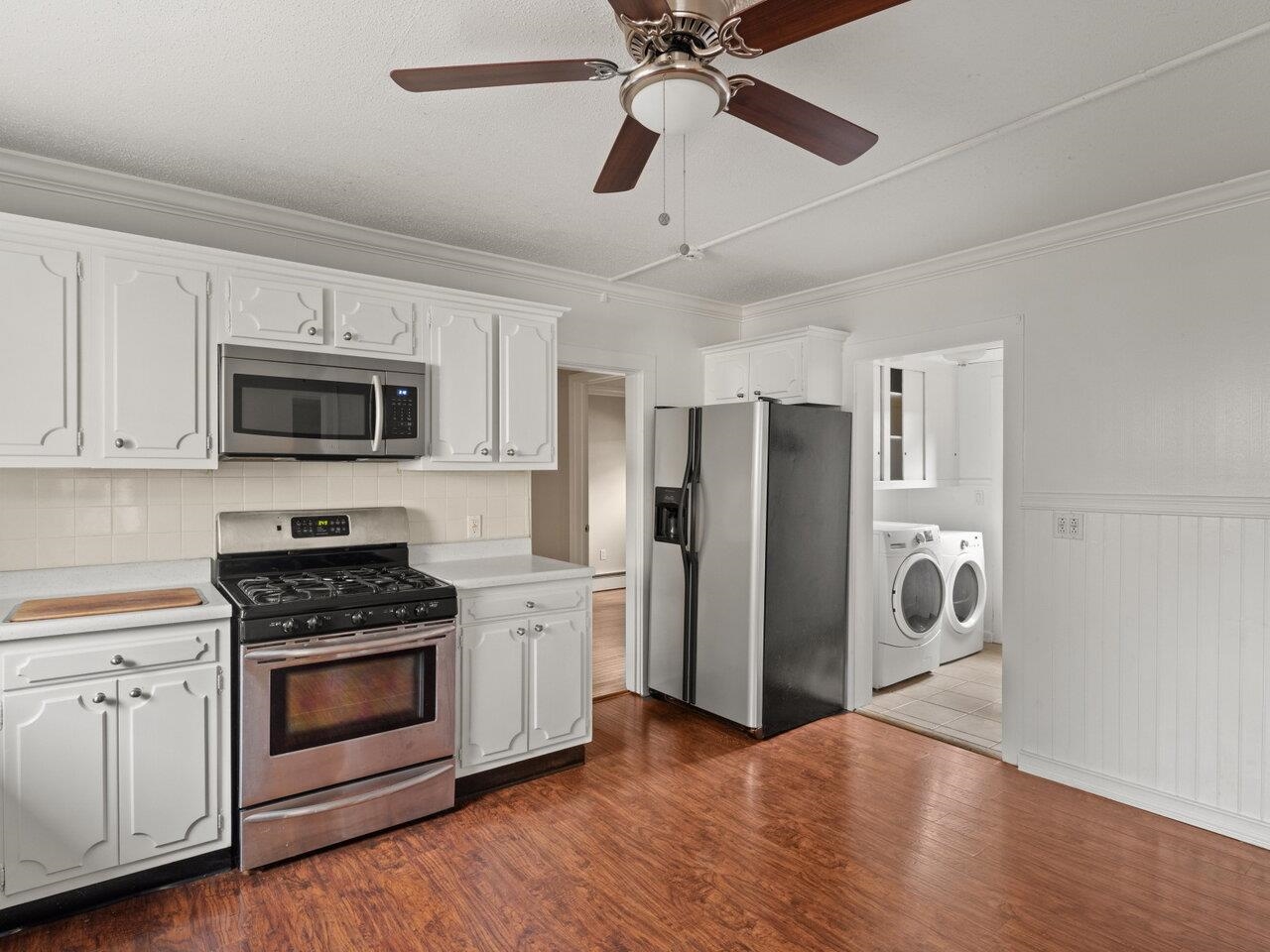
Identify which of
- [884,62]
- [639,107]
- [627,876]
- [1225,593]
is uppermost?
[884,62]

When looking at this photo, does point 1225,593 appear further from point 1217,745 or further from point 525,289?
point 525,289

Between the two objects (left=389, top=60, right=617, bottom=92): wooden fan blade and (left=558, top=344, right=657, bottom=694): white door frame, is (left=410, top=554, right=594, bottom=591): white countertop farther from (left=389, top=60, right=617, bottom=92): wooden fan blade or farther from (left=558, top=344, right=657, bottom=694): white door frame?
(left=389, top=60, right=617, bottom=92): wooden fan blade

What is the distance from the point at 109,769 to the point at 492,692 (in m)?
1.33

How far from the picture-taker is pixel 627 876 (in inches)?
97.3

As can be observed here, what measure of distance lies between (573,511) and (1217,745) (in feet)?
17.0

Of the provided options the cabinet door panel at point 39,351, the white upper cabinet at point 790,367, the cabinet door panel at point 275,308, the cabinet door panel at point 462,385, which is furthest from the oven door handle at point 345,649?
the white upper cabinet at point 790,367

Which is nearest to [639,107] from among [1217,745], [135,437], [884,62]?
[884,62]

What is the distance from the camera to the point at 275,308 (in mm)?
2795

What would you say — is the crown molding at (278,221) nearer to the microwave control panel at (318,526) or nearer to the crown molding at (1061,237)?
the crown molding at (1061,237)

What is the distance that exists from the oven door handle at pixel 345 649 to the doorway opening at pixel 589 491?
3.44 meters

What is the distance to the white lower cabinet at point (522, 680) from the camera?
3025 mm

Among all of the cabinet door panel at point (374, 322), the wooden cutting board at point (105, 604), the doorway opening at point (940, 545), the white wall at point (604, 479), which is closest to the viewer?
the wooden cutting board at point (105, 604)

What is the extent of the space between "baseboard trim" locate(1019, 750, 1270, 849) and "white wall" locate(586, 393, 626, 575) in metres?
4.63

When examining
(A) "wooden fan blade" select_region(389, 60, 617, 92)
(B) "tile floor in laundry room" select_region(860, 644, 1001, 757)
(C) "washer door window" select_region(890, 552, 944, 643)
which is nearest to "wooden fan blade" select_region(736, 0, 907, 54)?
(A) "wooden fan blade" select_region(389, 60, 617, 92)
